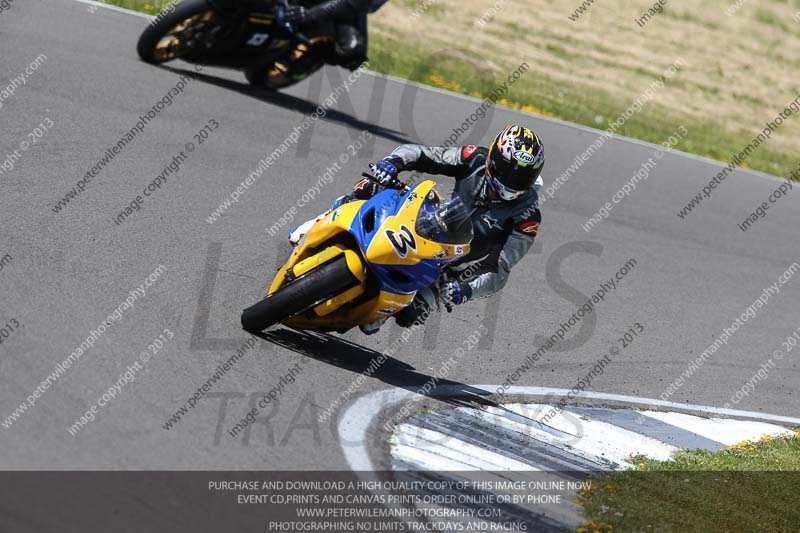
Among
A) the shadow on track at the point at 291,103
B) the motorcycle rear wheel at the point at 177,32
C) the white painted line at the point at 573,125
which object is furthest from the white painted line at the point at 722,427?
the white painted line at the point at 573,125

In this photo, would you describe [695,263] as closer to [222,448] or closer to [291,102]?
[291,102]

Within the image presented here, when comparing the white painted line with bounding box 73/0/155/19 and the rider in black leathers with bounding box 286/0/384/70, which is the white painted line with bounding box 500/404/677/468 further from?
the white painted line with bounding box 73/0/155/19

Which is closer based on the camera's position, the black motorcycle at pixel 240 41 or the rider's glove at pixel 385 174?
the rider's glove at pixel 385 174

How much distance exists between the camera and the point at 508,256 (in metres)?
7.58

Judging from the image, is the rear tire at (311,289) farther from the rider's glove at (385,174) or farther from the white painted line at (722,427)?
the white painted line at (722,427)

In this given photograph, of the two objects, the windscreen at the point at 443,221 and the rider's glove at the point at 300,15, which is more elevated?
the windscreen at the point at 443,221

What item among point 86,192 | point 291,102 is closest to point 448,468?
point 86,192

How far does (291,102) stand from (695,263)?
5405 millimetres

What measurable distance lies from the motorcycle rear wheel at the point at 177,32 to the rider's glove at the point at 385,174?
19.9 ft

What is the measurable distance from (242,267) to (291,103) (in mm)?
5716

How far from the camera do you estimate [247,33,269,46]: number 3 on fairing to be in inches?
521

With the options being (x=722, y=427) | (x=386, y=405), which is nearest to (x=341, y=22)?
(x=722, y=427)

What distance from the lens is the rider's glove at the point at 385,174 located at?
7.17 metres

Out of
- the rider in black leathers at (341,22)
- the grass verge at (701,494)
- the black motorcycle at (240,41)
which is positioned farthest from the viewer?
the rider in black leathers at (341,22)
